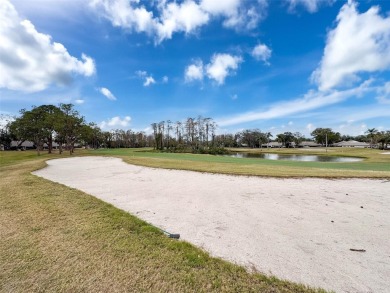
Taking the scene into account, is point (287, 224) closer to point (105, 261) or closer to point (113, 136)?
point (105, 261)

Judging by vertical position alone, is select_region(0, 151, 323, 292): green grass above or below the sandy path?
above

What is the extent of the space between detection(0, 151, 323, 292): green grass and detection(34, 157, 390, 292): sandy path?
0.48m

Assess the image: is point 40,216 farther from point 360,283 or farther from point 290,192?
point 290,192

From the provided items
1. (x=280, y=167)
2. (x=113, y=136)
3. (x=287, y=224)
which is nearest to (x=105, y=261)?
(x=287, y=224)

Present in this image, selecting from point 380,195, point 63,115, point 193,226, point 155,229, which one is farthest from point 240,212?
point 63,115

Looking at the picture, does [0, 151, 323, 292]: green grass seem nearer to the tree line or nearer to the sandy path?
the sandy path

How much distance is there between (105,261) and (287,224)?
12.8 ft

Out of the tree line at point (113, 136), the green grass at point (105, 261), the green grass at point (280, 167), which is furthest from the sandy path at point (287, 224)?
the tree line at point (113, 136)

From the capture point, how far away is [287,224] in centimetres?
500

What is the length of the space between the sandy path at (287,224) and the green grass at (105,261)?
478mm

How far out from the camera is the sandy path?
3232mm

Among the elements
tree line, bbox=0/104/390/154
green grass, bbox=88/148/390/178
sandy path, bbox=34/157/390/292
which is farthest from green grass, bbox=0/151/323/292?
tree line, bbox=0/104/390/154

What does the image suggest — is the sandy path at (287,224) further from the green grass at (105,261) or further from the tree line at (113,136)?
the tree line at (113,136)

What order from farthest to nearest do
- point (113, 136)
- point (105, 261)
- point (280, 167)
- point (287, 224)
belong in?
point (113, 136) < point (280, 167) < point (287, 224) < point (105, 261)
